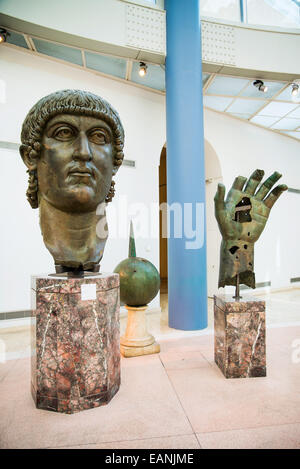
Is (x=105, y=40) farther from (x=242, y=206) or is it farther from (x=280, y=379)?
(x=280, y=379)

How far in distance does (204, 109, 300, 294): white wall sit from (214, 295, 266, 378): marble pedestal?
15.7 ft

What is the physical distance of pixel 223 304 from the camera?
279cm

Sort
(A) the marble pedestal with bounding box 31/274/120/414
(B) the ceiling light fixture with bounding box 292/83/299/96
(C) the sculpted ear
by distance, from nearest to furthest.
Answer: (A) the marble pedestal with bounding box 31/274/120/414 → (C) the sculpted ear → (B) the ceiling light fixture with bounding box 292/83/299/96

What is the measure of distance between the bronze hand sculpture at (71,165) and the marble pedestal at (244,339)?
1.36 meters

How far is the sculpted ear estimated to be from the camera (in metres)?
2.26

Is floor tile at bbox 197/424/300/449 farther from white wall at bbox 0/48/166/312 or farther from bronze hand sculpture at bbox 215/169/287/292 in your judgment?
white wall at bbox 0/48/166/312

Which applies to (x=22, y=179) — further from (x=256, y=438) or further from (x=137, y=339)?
(x=256, y=438)

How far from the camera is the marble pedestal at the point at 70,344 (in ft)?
7.01

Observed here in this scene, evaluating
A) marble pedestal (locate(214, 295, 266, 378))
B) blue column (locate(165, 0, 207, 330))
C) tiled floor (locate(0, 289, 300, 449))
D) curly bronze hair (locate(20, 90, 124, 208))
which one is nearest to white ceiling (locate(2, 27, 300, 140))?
blue column (locate(165, 0, 207, 330))

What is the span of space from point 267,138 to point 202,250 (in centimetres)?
492

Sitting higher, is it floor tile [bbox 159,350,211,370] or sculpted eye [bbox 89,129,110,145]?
sculpted eye [bbox 89,129,110,145]

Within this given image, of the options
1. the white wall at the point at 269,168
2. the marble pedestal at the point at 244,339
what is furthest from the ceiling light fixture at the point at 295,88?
the marble pedestal at the point at 244,339

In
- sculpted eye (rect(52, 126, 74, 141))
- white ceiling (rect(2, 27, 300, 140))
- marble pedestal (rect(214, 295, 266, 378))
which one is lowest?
marble pedestal (rect(214, 295, 266, 378))
